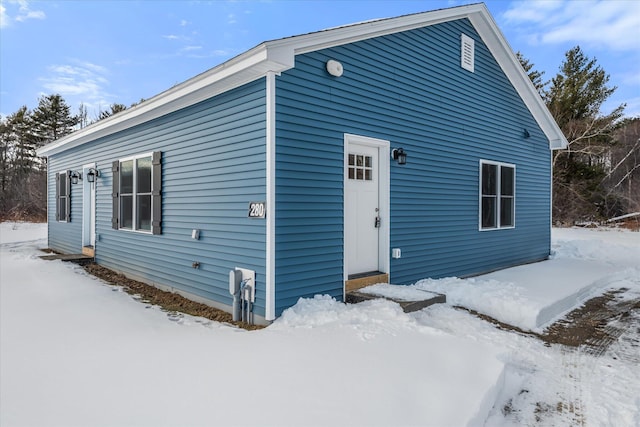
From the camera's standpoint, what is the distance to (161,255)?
609 cm

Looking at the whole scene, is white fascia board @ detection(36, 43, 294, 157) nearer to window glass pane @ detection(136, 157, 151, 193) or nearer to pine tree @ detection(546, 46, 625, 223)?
window glass pane @ detection(136, 157, 151, 193)

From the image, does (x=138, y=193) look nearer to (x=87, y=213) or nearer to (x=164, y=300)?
(x=164, y=300)

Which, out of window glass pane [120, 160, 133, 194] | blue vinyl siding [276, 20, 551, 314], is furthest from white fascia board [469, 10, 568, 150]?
window glass pane [120, 160, 133, 194]

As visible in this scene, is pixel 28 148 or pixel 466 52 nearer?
pixel 466 52

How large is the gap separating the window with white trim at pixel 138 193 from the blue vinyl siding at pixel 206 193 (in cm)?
14

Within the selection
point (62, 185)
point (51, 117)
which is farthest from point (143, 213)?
point (51, 117)

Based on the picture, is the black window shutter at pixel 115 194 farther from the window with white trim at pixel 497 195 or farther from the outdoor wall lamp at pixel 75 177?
the window with white trim at pixel 497 195

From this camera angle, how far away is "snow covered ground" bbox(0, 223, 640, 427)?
230 centimetres

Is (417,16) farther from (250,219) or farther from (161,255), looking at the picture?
(161,255)

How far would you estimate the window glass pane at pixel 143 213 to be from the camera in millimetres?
6414

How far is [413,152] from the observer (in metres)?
5.92

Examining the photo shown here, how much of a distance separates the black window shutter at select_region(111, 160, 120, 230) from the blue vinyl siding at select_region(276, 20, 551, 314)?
456cm

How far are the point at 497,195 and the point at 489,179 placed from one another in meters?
0.42

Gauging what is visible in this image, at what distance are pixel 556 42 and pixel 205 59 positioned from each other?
20413 mm
